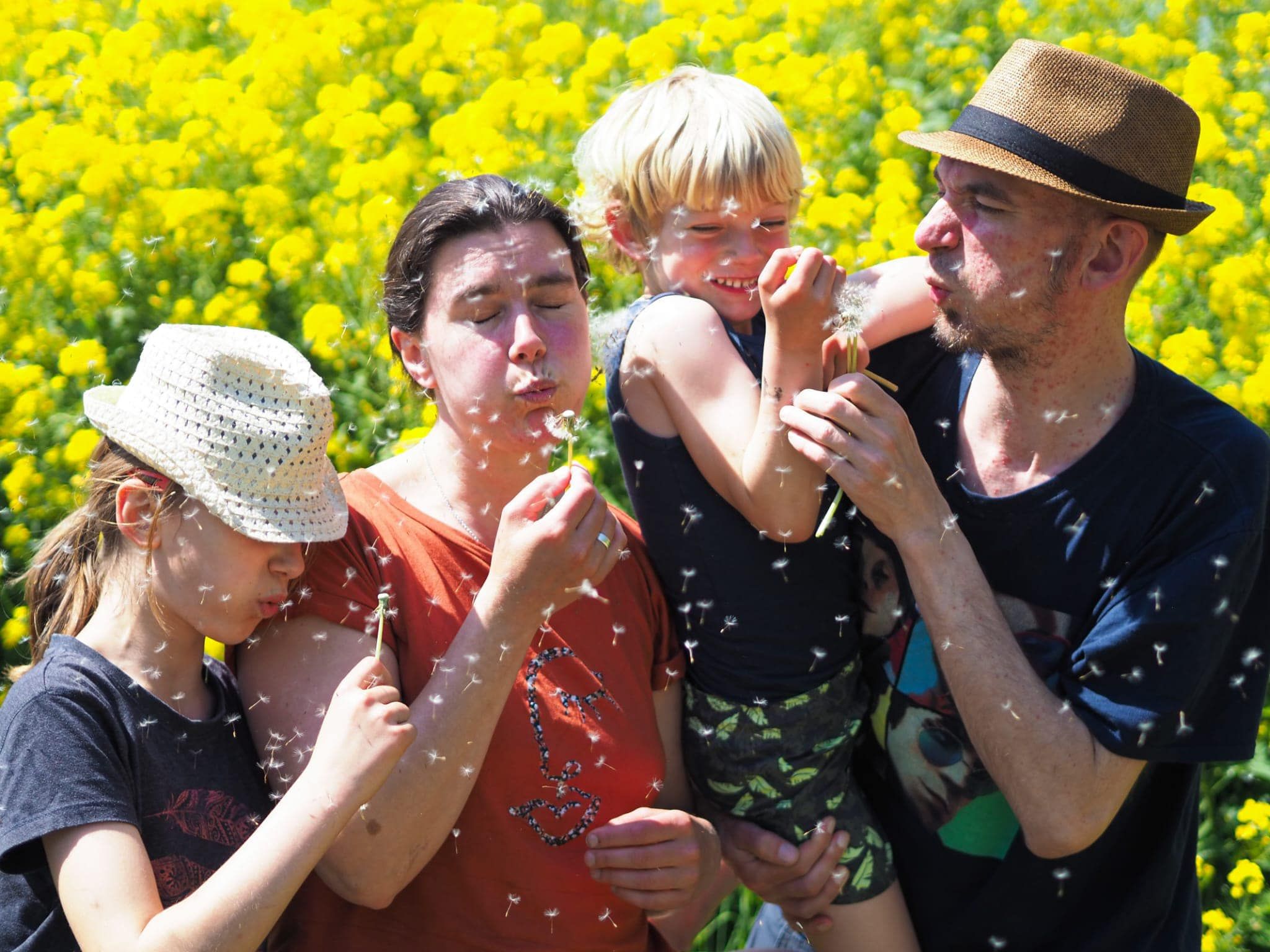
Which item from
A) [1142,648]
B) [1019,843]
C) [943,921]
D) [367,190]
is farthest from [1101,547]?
[367,190]

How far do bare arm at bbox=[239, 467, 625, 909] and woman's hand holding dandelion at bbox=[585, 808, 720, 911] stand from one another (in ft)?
0.97

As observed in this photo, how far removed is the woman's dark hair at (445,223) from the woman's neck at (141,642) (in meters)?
0.69

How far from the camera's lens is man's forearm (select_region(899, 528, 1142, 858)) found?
7.47ft

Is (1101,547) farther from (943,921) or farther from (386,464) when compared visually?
(386,464)

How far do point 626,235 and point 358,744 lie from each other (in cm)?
126

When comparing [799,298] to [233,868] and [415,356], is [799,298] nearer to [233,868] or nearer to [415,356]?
[415,356]

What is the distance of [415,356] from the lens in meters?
2.49

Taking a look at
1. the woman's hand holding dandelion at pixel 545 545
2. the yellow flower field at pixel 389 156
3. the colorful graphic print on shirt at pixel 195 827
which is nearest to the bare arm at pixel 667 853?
the woman's hand holding dandelion at pixel 545 545

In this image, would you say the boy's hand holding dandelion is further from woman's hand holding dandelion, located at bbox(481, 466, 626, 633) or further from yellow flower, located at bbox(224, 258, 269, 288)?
yellow flower, located at bbox(224, 258, 269, 288)

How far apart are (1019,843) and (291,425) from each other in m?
1.52

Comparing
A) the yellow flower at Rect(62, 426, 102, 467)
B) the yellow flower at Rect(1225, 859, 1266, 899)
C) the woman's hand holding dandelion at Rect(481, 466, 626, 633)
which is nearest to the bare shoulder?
the woman's hand holding dandelion at Rect(481, 466, 626, 633)

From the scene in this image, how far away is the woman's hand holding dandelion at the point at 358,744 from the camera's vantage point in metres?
1.95

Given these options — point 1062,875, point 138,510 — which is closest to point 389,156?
point 138,510

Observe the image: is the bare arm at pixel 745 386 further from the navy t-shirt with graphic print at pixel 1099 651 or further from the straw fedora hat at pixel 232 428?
the straw fedora hat at pixel 232 428
